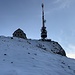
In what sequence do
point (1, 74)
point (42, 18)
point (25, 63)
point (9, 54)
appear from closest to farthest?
point (1, 74) → point (25, 63) → point (9, 54) → point (42, 18)

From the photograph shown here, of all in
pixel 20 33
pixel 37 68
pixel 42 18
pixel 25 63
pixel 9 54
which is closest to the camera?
pixel 37 68

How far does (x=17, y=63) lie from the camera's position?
64.5 feet

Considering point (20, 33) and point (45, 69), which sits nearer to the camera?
point (45, 69)

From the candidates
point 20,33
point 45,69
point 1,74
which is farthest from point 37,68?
point 20,33

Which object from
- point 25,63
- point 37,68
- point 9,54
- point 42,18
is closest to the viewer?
point 37,68

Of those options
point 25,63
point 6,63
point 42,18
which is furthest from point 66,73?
point 42,18

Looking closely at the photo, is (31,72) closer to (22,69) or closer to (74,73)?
(22,69)

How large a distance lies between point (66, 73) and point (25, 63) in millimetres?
3990

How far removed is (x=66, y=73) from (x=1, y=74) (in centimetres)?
673

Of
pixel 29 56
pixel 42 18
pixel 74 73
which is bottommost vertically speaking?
pixel 74 73

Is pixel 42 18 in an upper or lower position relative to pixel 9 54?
upper

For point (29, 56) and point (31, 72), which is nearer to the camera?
point (31, 72)

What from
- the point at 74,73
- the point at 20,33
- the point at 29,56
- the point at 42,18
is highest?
the point at 42,18

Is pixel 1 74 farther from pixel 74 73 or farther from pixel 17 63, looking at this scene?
pixel 74 73
